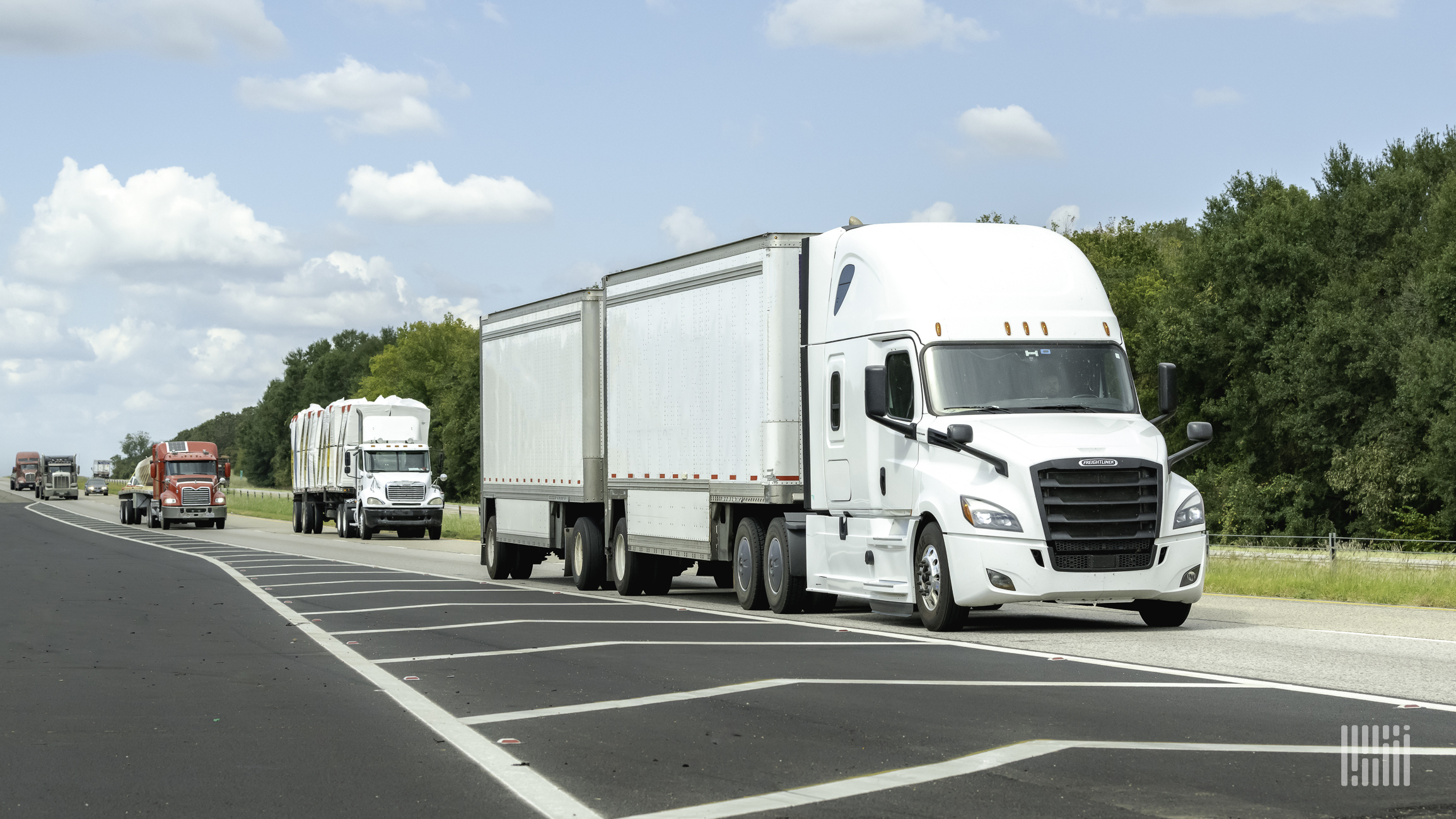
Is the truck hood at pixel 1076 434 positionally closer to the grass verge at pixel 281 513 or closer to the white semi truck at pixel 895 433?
the white semi truck at pixel 895 433

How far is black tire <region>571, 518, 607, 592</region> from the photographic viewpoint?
2244 centimetres

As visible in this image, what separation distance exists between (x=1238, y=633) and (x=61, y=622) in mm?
11952

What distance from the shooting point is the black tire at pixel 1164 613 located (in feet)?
49.8

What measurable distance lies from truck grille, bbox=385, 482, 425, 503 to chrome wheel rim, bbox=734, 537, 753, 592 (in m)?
31.1

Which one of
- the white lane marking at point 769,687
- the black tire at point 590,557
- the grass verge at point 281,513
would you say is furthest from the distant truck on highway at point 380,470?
the white lane marking at point 769,687

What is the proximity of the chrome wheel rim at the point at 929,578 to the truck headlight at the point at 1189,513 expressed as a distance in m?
2.15

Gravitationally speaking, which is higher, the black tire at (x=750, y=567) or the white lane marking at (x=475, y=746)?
the black tire at (x=750, y=567)

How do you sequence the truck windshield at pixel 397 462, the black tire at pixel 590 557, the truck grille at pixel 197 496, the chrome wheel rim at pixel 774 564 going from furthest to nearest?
the truck grille at pixel 197 496, the truck windshield at pixel 397 462, the black tire at pixel 590 557, the chrome wheel rim at pixel 774 564

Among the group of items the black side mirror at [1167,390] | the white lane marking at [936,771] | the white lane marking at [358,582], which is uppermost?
the black side mirror at [1167,390]

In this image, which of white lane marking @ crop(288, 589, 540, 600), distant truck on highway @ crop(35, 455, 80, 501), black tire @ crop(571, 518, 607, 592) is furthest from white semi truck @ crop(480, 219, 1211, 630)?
distant truck on highway @ crop(35, 455, 80, 501)

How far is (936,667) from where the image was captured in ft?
39.1

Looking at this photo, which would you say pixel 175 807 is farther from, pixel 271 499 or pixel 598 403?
pixel 271 499

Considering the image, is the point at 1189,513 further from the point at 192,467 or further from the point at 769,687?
the point at 192,467

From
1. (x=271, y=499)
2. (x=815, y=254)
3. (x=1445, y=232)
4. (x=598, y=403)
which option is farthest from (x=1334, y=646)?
(x=271, y=499)
